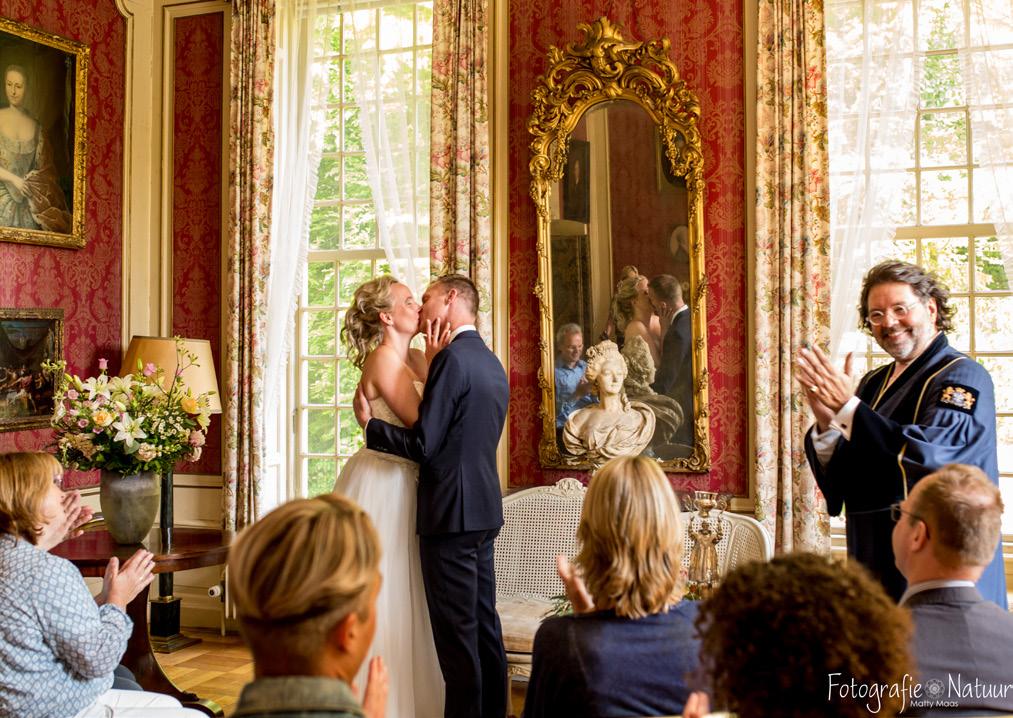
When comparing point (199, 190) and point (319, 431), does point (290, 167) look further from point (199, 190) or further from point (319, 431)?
point (319, 431)

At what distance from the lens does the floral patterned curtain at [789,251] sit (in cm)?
452

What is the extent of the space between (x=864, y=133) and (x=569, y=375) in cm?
182

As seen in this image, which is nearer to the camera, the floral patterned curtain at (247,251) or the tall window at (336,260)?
the floral patterned curtain at (247,251)

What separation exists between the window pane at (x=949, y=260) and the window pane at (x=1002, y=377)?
36cm

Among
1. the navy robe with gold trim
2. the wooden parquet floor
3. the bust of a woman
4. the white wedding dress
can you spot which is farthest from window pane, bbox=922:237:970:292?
the wooden parquet floor

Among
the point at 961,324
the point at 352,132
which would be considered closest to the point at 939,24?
the point at 961,324

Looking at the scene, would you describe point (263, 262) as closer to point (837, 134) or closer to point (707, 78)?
point (707, 78)

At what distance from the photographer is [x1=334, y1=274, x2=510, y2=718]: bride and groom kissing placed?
12.3 feet

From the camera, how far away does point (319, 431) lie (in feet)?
18.9

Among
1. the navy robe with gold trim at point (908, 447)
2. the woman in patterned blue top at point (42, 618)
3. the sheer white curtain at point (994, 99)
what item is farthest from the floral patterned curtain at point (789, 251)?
the woman in patterned blue top at point (42, 618)

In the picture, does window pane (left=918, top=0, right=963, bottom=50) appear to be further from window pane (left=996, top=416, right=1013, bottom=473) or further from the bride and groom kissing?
the bride and groom kissing

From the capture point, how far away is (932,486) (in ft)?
6.81

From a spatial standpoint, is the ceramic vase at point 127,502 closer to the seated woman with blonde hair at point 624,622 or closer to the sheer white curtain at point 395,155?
the sheer white curtain at point 395,155

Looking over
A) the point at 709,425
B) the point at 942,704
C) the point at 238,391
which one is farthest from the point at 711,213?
the point at 942,704
